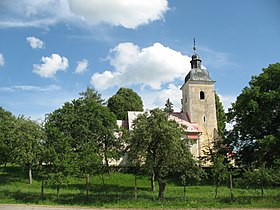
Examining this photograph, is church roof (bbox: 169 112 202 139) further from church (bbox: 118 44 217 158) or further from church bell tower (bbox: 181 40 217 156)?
church bell tower (bbox: 181 40 217 156)

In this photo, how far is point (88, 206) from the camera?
21938mm

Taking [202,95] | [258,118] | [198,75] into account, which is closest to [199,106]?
[202,95]

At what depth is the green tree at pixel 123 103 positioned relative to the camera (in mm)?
56688

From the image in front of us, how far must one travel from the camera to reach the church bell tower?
48.2m

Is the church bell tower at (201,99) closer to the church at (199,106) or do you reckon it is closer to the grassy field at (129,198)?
the church at (199,106)

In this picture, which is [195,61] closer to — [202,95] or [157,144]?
[202,95]

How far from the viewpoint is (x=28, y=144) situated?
28484 mm

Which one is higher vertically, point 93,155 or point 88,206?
point 93,155

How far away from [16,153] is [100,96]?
29.0 m

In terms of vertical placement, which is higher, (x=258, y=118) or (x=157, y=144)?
(x=258, y=118)

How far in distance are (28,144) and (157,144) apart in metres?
11.3

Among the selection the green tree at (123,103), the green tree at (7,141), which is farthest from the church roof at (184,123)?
the green tree at (7,141)

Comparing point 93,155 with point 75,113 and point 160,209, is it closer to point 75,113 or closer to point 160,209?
point 160,209

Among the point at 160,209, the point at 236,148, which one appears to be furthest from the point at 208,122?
the point at 160,209
